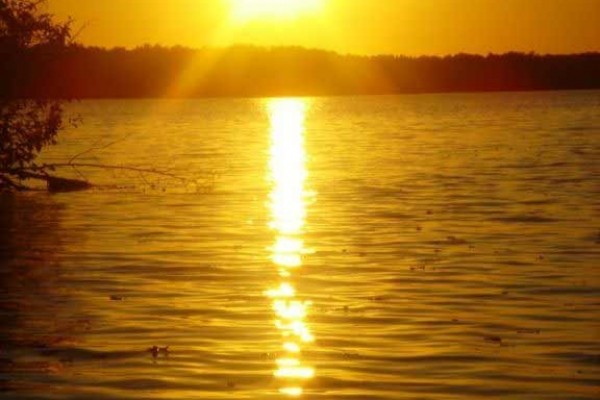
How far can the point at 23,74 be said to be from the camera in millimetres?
31500

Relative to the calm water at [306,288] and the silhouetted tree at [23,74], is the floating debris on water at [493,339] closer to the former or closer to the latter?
the calm water at [306,288]

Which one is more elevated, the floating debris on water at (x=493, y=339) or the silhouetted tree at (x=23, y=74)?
the silhouetted tree at (x=23, y=74)

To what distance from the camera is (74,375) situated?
13367 millimetres

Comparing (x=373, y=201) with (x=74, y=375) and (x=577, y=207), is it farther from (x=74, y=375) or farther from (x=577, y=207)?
(x=74, y=375)

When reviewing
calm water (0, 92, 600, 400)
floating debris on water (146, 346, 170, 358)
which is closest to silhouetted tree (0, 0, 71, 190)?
calm water (0, 92, 600, 400)

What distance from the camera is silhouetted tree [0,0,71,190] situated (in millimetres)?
31156

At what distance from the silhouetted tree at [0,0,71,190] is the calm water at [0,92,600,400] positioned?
1541 mm

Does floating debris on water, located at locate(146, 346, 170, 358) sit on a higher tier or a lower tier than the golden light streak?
lower

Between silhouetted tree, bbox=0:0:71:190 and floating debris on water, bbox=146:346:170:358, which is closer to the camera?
floating debris on water, bbox=146:346:170:358

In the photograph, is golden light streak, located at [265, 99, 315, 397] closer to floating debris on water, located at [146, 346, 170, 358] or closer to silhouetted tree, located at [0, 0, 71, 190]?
floating debris on water, located at [146, 346, 170, 358]

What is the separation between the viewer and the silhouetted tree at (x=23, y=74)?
3116cm

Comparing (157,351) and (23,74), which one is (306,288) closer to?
(157,351)

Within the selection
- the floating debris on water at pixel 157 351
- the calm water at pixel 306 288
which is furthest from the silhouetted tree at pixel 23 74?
the floating debris on water at pixel 157 351

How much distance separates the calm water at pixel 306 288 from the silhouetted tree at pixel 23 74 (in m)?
1.54
